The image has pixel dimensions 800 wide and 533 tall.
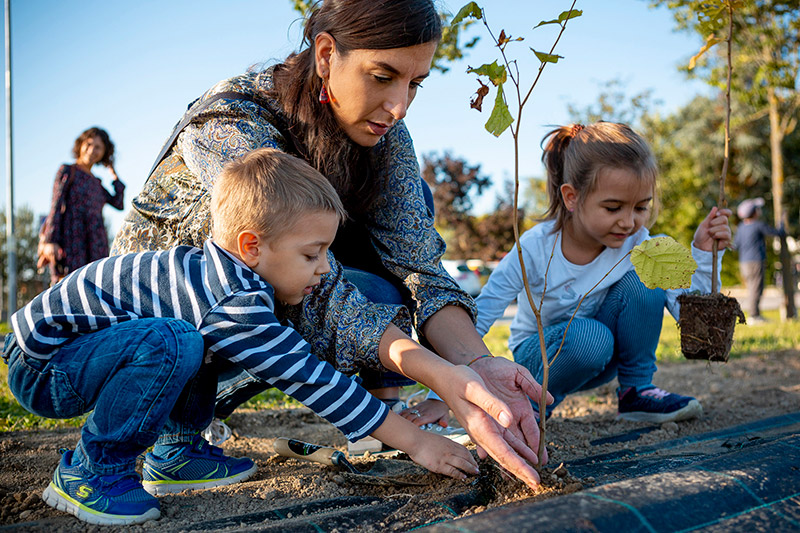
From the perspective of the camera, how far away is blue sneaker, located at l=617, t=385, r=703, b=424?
9.04ft

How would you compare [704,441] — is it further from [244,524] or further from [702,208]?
[702,208]

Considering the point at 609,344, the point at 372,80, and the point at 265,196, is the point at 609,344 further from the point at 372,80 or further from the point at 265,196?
the point at 265,196

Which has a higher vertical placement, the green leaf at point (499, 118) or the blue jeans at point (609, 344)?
the green leaf at point (499, 118)

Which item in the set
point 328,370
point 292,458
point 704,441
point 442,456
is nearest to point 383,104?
point 328,370

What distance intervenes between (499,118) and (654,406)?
6.20 ft

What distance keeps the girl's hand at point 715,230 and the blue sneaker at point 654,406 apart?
692mm

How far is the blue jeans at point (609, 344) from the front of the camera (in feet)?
8.54

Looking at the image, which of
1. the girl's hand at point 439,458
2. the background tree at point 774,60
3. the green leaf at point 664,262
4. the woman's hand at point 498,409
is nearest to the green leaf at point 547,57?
the green leaf at point 664,262

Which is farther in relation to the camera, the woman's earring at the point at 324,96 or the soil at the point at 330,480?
the woman's earring at the point at 324,96

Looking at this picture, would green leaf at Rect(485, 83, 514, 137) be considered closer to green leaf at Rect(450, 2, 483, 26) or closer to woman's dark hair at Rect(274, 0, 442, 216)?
green leaf at Rect(450, 2, 483, 26)

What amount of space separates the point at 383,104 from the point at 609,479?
52.8 inches

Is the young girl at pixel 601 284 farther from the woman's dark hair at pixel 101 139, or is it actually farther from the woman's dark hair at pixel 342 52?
the woman's dark hair at pixel 101 139

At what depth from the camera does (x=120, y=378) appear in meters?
1.63

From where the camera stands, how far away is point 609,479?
1714 mm
